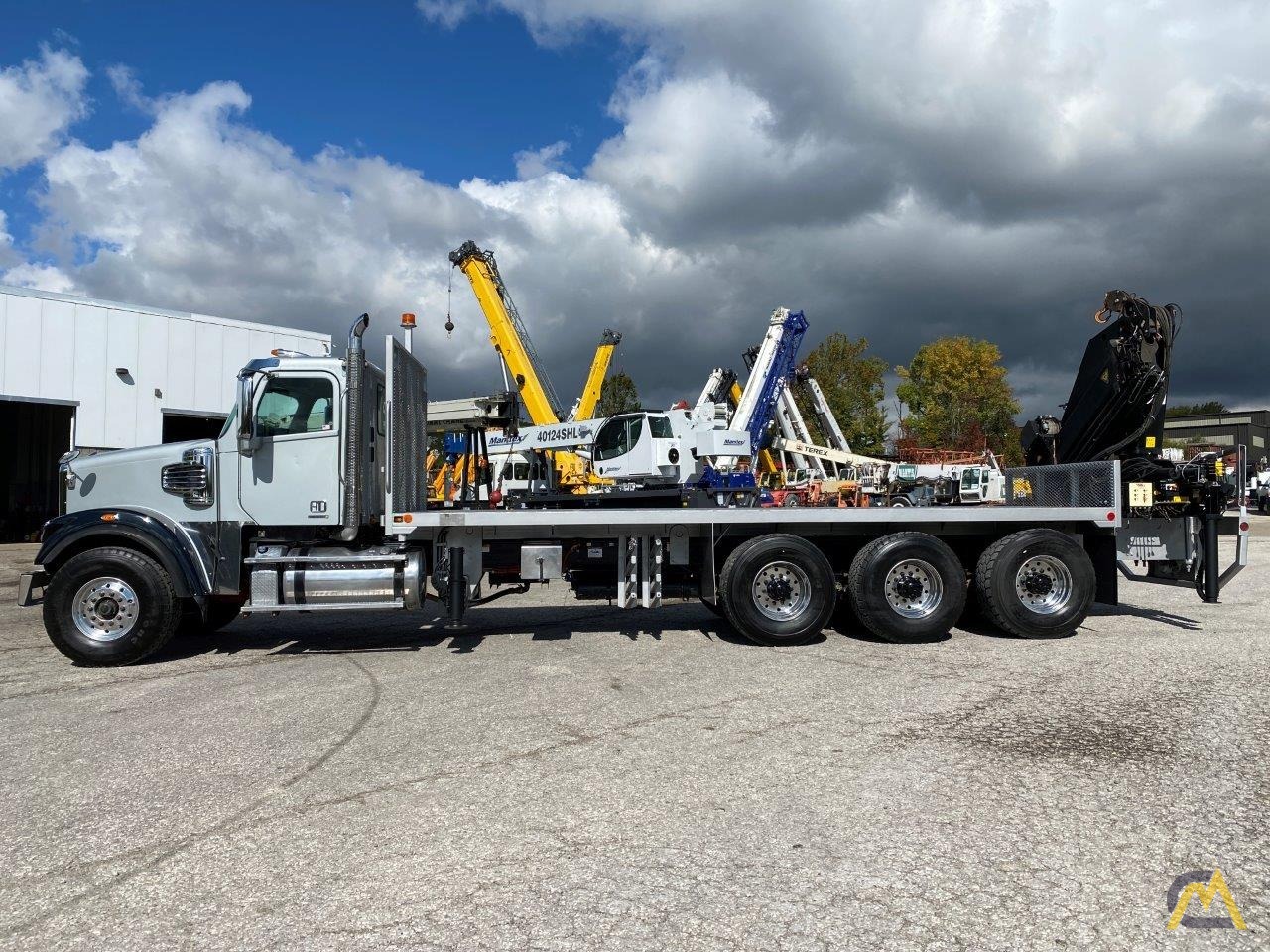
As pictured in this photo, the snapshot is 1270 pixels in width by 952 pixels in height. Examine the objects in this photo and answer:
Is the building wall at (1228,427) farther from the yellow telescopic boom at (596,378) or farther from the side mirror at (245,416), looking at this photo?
the side mirror at (245,416)

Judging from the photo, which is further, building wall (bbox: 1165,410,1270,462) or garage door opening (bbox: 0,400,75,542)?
building wall (bbox: 1165,410,1270,462)

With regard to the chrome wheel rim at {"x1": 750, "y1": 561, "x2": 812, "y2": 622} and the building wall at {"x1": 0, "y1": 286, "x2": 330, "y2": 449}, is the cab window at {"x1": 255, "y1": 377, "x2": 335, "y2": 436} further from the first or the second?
the building wall at {"x1": 0, "y1": 286, "x2": 330, "y2": 449}

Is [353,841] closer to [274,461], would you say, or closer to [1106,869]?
[1106,869]

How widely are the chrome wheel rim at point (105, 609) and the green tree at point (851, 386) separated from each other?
111ft

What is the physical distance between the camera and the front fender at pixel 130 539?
730 centimetres

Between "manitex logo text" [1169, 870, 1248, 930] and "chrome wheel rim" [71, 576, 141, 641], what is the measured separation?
7.61 meters

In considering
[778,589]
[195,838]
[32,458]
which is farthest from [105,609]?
[32,458]

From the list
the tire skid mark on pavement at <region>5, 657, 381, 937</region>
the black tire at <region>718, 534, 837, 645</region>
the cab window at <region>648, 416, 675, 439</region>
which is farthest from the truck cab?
→ the tire skid mark on pavement at <region>5, 657, 381, 937</region>

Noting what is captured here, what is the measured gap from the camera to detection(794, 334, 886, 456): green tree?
38344 mm

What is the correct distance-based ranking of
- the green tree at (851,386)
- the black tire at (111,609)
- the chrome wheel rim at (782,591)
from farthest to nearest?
the green tree at (851,386) → the chrome wheel rim at (782,591) → the black tire at (111,609)

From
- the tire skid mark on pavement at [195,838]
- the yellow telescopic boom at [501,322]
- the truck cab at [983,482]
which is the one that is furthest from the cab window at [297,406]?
the truck cab at [983,482]

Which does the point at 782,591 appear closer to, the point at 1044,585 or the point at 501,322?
the point at 1044,585

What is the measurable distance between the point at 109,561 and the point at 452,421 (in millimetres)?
3697

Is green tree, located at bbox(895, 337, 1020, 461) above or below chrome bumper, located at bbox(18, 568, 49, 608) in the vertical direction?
above
